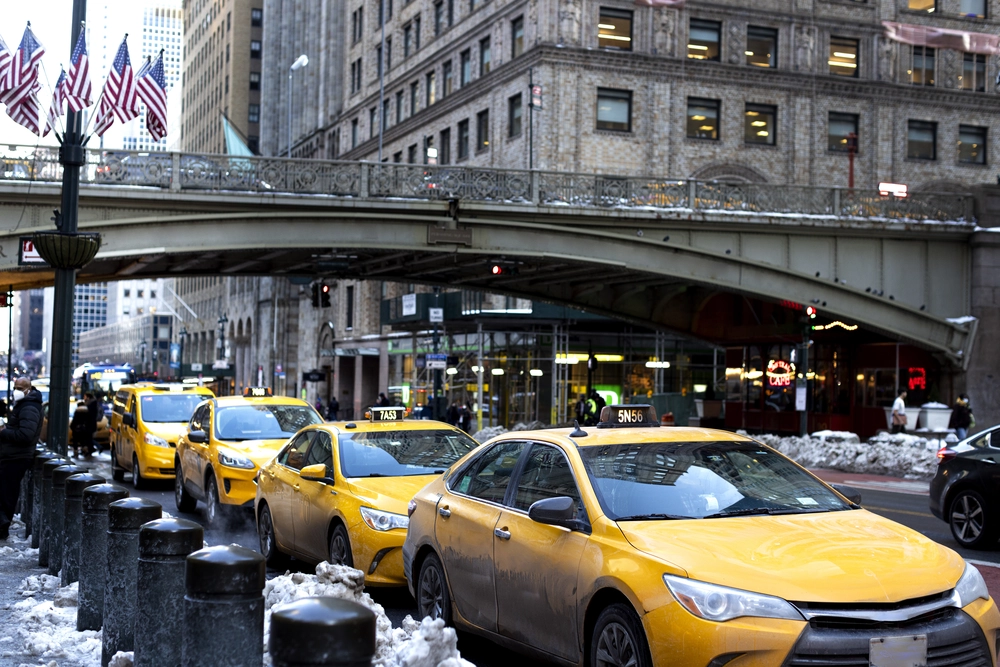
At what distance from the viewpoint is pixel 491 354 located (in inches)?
1933

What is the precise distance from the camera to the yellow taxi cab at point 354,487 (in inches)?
367

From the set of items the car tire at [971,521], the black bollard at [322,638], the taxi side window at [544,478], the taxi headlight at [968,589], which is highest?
the taxi side window at [544,478]

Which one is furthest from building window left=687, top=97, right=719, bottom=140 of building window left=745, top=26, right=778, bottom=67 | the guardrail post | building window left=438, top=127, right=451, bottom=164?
the guardrail post

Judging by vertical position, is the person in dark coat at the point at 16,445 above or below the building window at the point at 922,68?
below

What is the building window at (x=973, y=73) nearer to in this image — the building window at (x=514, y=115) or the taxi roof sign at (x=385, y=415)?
the building window at (x=514, y=115)

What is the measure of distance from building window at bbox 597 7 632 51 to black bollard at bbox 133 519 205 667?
4314 centimetres

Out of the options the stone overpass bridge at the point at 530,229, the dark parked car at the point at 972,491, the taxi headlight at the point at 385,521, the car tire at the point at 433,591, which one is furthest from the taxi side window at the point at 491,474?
the stone overpass bridge at the point at 530,229

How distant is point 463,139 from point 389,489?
147ft

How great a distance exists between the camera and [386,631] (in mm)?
6031

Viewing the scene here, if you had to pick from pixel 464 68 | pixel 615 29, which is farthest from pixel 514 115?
pixel 464 68

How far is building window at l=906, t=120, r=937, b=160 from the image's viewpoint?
50.3 m

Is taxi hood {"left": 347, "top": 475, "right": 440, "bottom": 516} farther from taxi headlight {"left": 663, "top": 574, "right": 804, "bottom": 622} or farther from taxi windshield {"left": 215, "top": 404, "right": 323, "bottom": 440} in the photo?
taxi windshield {"left": 215, "top": 404, "right": 323, "bottom": 440}

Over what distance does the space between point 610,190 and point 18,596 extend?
26.0 metres

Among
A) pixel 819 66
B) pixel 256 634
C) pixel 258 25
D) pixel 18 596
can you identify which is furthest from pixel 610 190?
pixel 258 25
